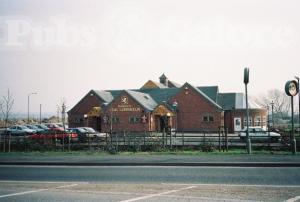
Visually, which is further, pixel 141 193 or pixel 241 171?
pixel 241 171

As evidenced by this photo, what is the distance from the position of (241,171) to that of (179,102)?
40442mm

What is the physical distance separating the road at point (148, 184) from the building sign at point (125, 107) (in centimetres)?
3739

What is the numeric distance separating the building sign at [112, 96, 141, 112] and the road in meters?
37.4

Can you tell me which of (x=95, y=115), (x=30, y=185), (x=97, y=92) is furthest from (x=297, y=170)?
(x=97, y=92)

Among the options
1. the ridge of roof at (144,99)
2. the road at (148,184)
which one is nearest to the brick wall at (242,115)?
the ridge of roof at (144,99)

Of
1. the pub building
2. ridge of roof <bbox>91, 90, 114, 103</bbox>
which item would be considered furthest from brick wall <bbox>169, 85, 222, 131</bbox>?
ridge of roof <bbox>91, 90, 114, 103</bbox>

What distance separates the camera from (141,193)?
9.82 meters

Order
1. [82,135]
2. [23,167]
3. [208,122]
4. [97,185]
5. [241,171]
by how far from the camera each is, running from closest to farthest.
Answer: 1. [97,185]
2. [241,171]
3. [23,167]
4. [82,135]
5. [208,122]

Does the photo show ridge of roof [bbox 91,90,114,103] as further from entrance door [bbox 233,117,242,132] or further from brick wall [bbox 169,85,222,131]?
entrance door [bbox 233,117,242,132]

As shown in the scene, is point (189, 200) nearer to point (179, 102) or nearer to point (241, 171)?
point (241, 171)

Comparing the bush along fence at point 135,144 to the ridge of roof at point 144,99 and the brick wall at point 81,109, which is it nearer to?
the ridge of roof at point 144,99

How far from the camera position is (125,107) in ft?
175

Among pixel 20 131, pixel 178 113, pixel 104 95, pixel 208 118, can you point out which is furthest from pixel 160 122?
pixel 20 131

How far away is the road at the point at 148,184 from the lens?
9375 mm
